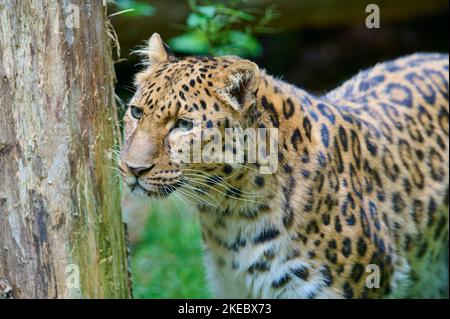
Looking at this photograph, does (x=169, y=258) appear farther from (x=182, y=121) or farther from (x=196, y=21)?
(x=182, y=121)

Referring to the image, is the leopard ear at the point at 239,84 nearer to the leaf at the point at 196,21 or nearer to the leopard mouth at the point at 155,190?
the leopard mouth at the point at 155,190

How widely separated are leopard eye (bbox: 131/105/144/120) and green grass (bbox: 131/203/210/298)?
2754mm

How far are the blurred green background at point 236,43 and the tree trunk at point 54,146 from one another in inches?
24.2

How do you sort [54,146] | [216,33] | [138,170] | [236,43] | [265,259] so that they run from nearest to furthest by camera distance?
[54,146], [138,170], [265,259], [216,33], [236,43]

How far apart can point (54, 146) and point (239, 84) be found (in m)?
1.37

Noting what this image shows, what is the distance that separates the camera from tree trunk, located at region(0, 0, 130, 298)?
541 centimetres

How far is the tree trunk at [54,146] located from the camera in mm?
5414

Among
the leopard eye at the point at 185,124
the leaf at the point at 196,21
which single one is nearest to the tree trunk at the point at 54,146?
the leopard eye at the point at 185,124

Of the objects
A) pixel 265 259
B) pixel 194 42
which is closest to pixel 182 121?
pixel 265 259

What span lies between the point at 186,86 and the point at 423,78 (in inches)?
115

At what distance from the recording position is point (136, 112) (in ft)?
19.9

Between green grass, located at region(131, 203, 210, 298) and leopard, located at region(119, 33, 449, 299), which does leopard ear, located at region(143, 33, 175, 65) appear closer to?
leopard, located at region(119, 33, 449, 299)
